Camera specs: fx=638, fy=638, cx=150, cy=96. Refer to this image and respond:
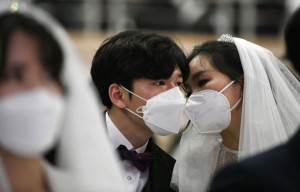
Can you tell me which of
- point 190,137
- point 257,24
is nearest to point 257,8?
point 257,24

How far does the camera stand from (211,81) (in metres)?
2.82

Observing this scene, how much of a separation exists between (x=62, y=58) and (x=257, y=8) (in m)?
6.98

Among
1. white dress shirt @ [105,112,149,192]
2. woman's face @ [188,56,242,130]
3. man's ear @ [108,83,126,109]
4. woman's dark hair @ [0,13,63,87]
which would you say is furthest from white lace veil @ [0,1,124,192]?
woman's face @ [188,56,242,130]

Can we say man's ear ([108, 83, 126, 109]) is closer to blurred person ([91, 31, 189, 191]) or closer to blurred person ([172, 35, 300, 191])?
blurred person ([91, 31, 189, 191])

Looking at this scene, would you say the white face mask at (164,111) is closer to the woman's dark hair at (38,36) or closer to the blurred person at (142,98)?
the blurred person at (142,98)

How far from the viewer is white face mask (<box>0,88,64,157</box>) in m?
1.64

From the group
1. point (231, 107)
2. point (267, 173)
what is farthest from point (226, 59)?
point (267, 173)

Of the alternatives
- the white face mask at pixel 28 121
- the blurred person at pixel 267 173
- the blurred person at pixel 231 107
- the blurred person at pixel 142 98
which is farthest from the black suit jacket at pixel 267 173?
the blurred person at pixel 142 98

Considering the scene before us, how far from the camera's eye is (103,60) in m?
2.80

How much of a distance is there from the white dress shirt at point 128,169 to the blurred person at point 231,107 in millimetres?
213

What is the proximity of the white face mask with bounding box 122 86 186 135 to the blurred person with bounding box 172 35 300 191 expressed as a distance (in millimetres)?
116

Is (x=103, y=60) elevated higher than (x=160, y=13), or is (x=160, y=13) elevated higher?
(x=103, y=60)

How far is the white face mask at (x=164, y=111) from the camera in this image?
2699 mm

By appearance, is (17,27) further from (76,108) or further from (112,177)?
(112,177)
